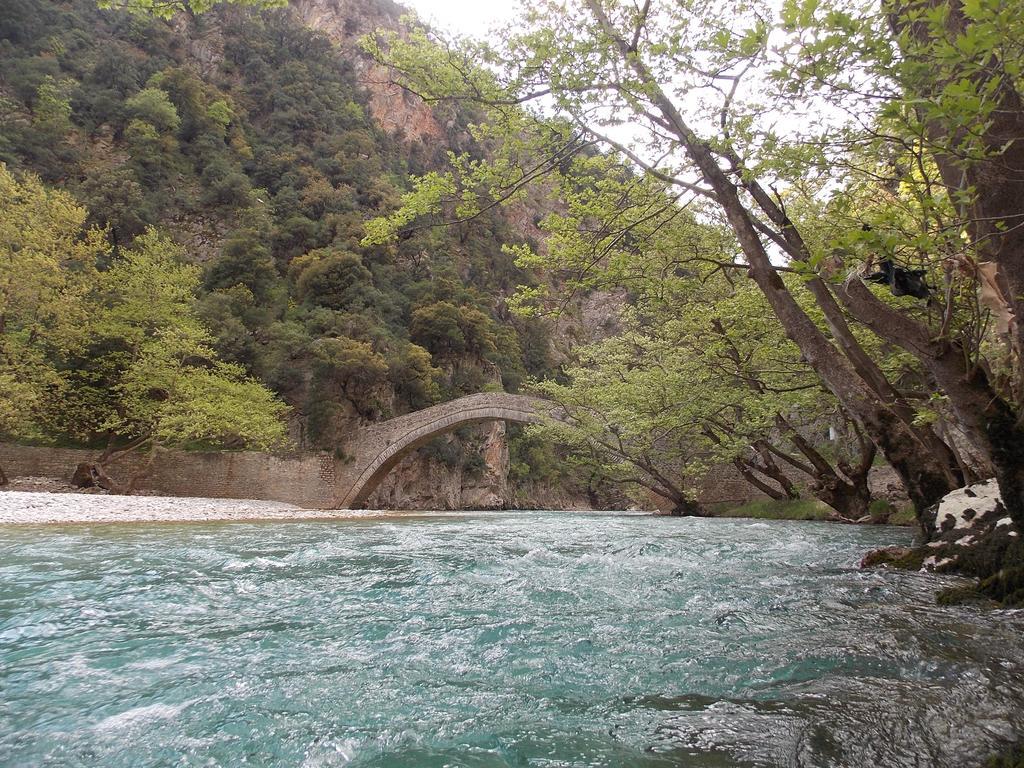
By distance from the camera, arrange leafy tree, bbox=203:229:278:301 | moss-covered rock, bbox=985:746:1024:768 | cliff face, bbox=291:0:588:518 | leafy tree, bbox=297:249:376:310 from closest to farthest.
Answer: moss-covered rock, bbox=985:746:1024:768 < leafy tree, bbox=203:229:278:301 < leafy tree, bbox=297:249:376:310 < cliff face, bbox=291:0:588:518

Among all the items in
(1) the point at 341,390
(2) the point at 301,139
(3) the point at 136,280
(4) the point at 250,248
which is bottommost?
(1) the point at 341,390

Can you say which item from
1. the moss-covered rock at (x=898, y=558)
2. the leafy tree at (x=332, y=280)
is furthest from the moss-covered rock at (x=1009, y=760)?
the leafy tree at (x=332, y=280)

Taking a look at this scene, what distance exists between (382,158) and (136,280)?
2193 centimetres

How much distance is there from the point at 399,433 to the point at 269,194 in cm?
1756

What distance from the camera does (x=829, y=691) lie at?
2.06 meters

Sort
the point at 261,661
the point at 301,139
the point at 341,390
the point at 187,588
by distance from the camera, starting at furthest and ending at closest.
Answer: the point at 301,139, the point at 341,390, the point at 187,588, the point at 261,661

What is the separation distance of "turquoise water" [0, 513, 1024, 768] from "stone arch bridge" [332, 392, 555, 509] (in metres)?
16.5

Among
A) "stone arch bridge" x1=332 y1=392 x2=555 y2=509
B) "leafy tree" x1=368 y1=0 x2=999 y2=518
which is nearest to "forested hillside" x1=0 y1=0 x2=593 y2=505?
"stone arch bridge" x1=332 y1=392 x2=555 y2=509

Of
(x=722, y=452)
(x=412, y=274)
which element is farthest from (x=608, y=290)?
(x=412, y=274)

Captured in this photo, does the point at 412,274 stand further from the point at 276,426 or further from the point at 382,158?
the point at 276,426

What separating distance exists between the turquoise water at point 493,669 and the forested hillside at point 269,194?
1616 centimetres

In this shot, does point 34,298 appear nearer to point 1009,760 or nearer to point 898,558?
point 898,558

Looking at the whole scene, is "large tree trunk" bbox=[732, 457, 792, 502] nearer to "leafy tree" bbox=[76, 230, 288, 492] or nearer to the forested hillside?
the forested hillside

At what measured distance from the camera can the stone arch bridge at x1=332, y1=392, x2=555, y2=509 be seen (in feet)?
69.1
